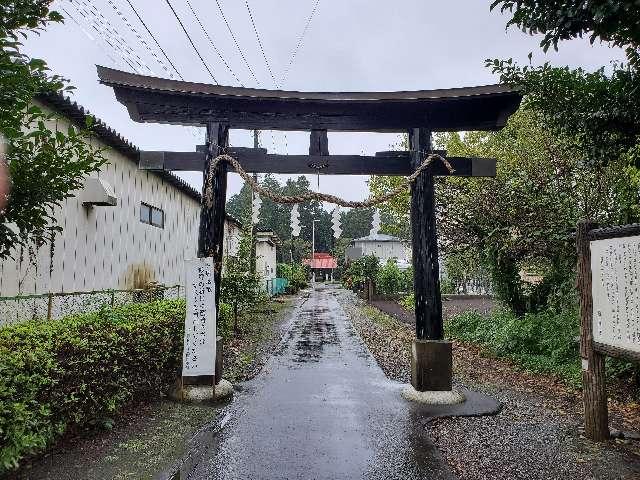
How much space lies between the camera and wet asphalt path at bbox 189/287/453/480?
4543mm

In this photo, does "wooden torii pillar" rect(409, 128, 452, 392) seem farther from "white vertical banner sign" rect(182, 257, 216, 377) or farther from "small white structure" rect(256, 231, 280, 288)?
"small white structure" rect(256, 231, 280, 288)

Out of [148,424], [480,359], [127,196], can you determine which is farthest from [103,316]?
[480,359]

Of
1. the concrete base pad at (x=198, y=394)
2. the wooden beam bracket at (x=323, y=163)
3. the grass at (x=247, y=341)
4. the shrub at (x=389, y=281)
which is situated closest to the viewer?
the concrete base pad at (x=198, y=394)

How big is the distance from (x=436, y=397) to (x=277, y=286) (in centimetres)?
2905

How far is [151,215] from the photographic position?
1302cm

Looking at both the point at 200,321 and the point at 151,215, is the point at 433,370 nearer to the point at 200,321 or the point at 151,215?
the point at 200,321

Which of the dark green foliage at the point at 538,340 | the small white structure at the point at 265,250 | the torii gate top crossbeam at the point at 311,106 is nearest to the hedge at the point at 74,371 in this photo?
the torii gate top crossbeam at the point at 311,106

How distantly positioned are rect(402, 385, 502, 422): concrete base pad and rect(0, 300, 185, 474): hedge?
4.07 metres

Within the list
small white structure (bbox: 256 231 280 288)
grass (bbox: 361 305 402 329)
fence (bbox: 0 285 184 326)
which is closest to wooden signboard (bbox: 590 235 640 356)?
fence (bbox: 0 285 184 326)

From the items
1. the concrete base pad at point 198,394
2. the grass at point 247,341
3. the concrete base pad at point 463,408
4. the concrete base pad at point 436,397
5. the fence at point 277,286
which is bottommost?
the grass at point 247,341

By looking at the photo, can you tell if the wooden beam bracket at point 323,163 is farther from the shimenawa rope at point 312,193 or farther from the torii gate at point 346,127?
the shimenawa rope at point 312,193

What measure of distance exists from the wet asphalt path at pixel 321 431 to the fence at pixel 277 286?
22289mm

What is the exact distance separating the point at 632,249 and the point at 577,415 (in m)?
2.90

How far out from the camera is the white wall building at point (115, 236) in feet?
25.8
